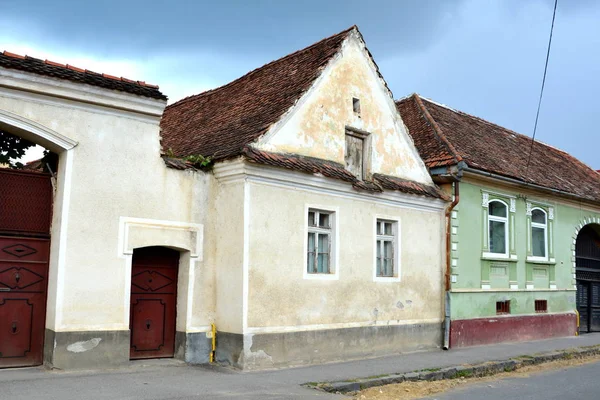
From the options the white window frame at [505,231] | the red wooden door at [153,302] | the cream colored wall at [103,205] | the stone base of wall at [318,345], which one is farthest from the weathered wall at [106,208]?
the white window frame at [505,231]

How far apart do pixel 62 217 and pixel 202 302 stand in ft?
10.1

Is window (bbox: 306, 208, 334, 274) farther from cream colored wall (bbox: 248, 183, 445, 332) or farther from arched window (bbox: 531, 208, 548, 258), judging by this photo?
arched window (bbox: 531, 208, 548, 258)

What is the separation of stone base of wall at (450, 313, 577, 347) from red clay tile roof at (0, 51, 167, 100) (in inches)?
363

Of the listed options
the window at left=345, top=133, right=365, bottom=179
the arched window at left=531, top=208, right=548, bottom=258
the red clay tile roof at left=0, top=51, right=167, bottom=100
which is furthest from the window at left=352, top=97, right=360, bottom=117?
the arched window at left=531, top=208, right=548, bottom=258

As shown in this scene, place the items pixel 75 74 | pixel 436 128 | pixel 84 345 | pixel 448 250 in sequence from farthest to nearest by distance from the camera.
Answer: pixel 436 128 < pixel 448 250 < pixel 75 74 < pixel 84 345

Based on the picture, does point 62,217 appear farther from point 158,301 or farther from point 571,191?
point 571,191

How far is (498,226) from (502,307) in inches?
88.1

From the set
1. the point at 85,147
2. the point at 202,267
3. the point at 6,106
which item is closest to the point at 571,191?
the point at 202,267

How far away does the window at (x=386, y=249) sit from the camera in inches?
553

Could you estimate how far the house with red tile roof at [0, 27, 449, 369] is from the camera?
10336mm

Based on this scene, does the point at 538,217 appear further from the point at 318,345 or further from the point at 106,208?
the point at 106,208

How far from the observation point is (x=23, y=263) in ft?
34.8

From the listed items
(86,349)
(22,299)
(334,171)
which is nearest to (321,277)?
(334,171)

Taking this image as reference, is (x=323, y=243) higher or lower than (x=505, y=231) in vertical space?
lower
